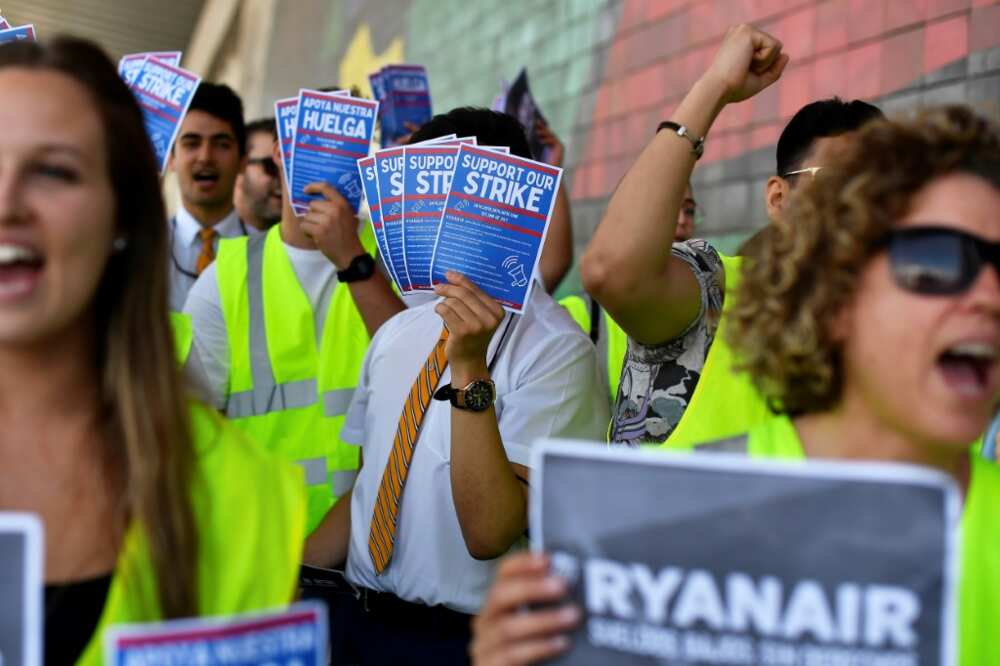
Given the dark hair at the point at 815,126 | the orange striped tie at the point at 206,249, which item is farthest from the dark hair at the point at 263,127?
the dark hair at the point at 815,126

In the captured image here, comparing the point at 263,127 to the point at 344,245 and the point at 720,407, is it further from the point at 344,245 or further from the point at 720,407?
the point at 720,407

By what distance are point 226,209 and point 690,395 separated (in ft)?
10.9

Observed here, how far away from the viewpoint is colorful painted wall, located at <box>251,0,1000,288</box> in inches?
175

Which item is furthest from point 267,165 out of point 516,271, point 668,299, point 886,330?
point 886,330

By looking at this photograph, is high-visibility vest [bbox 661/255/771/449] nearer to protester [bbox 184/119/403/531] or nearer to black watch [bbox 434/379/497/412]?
black watch [bbox 434/379/497/412]

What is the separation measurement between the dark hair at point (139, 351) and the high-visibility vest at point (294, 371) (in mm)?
1887

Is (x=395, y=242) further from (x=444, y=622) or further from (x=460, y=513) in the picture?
(x=444, y=622)

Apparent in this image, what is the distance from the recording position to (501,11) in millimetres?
9133

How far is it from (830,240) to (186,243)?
12.9ft

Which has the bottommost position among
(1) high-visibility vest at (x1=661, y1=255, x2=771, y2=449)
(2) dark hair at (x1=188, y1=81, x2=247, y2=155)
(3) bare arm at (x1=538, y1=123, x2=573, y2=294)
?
(1) high-visibility vest at (x1=661, y1=255, x2=771, y2=449)

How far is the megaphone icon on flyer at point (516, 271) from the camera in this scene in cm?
290

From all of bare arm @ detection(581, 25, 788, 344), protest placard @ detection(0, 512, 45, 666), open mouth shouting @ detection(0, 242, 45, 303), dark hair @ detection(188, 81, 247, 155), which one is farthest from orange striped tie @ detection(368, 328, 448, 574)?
dark hair @ detection(188, 81, 247, 155)

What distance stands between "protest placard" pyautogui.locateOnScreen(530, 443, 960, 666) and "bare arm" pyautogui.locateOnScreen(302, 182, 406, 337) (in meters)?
2.26

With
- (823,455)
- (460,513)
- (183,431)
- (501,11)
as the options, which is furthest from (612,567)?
(501,11)
